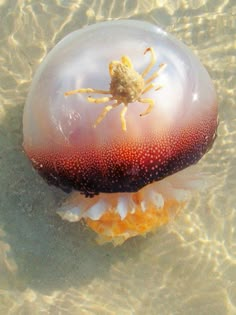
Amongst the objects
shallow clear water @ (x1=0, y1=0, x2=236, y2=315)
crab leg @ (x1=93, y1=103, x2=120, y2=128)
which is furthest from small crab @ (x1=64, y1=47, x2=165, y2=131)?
shallow clear water @ (x1=0, y1=0, x2=236, y2=315)

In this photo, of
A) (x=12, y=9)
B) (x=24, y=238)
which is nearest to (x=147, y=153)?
(x=24, y=238)

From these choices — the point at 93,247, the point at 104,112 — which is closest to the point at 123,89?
the point at 104,112

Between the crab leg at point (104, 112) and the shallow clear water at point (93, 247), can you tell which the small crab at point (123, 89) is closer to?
the crab leg at point (104, 112)

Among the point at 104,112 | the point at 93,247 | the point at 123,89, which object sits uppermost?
the point at 123,89

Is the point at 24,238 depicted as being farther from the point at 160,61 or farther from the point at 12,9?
the point at 12,9

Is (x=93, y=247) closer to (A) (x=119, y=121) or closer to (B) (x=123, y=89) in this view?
(A) (x=119, y=121)

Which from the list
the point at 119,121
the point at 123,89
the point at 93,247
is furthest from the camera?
the point at 93,247

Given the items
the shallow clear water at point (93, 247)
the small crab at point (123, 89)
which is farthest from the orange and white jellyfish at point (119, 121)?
the shallow clear water at point (93, 247)
